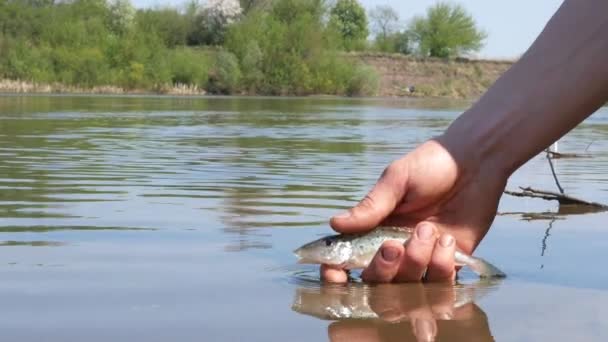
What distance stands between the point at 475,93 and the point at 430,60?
5.34 m

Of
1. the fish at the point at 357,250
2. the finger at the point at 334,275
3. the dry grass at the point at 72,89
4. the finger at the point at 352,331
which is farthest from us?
the dry grass at the point at 72,89

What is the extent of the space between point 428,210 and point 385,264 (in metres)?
0.24

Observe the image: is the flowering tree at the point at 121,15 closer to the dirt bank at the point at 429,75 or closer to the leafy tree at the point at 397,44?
the dirt bank at the point at 429,75

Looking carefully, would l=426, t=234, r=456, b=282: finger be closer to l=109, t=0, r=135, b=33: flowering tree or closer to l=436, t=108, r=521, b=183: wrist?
l=436, t=108, r=521, b=183: wrist

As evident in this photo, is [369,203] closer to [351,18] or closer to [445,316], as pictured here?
[445,316]

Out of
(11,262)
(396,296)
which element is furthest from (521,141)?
(11,262)

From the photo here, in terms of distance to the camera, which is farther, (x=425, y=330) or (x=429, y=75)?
(x=429, y=75)

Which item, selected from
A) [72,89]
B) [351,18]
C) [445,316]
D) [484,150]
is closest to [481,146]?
[484,150]

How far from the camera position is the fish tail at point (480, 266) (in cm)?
407

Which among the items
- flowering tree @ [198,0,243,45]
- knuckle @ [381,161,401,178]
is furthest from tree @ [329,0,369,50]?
knuckle @ [381,161,401,178]

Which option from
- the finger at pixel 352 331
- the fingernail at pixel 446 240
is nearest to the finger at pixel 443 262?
the fingernail at pixel 446 240

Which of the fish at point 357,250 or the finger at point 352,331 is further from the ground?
the fish at point 357,250

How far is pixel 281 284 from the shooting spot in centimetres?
418

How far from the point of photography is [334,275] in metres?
4.21
